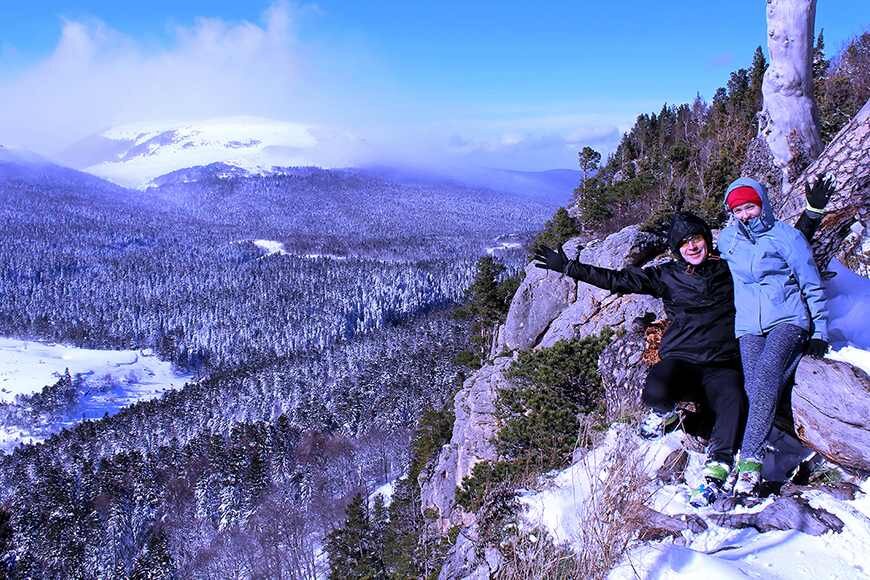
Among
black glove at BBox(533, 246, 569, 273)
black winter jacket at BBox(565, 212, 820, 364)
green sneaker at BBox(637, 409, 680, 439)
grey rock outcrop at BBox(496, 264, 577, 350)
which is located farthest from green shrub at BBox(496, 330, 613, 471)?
grey rock outcrop at BBox(496, 264, 577, 350)

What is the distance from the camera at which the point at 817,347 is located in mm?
3789

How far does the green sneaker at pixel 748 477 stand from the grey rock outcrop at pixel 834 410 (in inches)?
20.8

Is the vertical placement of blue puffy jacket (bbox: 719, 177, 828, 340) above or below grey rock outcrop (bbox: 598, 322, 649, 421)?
above

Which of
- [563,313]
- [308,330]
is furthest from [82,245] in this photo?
[563,313]

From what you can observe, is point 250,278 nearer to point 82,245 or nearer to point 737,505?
point 82,245

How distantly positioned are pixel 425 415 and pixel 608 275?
1834cm

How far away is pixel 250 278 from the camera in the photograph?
160 meters

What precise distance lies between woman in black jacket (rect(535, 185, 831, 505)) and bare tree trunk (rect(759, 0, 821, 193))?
7.36 feet

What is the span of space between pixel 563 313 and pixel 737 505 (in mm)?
9340

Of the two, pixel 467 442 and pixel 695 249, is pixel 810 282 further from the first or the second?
pixel 467 442

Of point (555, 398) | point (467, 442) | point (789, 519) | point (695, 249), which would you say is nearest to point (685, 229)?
point (695, 249)

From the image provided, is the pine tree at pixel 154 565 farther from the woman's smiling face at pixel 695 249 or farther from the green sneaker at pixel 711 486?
the woman's smiling face at pixel 695 249

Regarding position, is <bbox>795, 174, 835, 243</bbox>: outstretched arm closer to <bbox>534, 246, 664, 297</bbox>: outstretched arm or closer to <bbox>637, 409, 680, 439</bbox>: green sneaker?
<bbox>534, 246, 664, 297</bbox>: outstretched arm

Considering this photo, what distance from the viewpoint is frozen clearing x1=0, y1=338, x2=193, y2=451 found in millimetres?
79794
